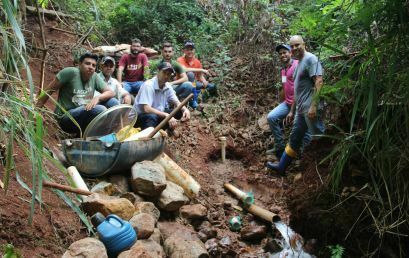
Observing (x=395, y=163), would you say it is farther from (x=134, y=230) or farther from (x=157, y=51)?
(x=157, y=51)

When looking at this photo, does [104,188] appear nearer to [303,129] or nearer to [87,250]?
[87,250]

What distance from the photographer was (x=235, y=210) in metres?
6.06

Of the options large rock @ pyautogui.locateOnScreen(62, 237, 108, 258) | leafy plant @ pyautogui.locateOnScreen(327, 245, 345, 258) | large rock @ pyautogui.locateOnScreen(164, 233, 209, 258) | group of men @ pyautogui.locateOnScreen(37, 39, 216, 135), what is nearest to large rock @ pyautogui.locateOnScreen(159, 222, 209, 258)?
large rock @ pyautogui.locateOnScreen(164, 233, 209, 258)

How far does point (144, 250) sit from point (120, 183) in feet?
5.33

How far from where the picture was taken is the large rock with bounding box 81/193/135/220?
396cm

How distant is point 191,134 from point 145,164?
7.26 ft

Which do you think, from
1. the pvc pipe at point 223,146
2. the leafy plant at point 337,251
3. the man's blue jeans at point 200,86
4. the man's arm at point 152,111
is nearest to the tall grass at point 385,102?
the leafy plant at point 337,251

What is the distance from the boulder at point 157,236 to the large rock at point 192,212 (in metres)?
0.87

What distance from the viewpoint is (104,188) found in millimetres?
4625

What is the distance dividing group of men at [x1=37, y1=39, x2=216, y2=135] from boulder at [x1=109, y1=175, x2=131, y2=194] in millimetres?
821

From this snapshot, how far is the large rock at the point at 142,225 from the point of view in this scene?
398 cm

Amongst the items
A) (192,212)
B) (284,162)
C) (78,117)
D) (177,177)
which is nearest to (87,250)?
(192,212)

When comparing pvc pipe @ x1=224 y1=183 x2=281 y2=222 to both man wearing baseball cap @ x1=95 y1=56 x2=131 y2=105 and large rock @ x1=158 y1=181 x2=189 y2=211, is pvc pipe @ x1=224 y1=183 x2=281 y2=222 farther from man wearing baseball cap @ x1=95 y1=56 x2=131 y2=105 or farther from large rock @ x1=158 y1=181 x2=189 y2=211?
man wearing baseball cap @ x1=95 y1=56 x2=131 y2=105

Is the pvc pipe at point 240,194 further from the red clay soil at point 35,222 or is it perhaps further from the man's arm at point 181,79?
the red clay soil at point 35,222
